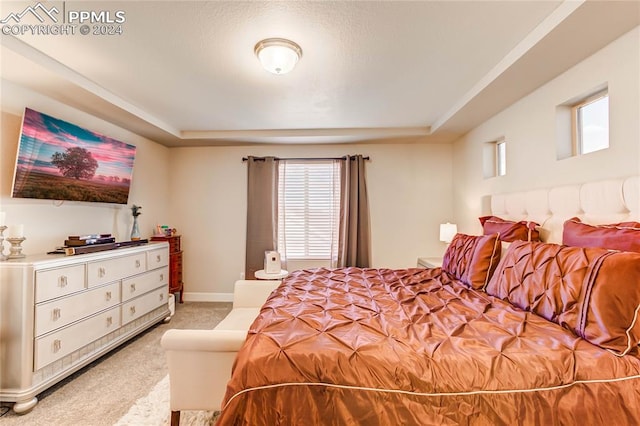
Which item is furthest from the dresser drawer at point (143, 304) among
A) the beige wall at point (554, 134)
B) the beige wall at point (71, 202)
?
the beige wall at point (554, 134)

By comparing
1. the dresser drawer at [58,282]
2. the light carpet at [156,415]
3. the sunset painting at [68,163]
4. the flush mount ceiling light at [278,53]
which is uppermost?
the flush mount ceiling light at [278,53]

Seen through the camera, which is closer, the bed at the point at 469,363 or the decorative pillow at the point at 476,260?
the bed at the point at 469,363

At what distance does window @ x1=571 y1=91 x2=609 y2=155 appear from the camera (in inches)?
82.1

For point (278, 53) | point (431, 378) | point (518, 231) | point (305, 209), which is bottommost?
point (431, 378)

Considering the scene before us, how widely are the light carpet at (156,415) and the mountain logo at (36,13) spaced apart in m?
2.52

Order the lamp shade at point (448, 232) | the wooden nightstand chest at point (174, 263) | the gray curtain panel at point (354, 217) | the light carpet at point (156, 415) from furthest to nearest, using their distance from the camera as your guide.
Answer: the gray curtain panel at point (354, 217) < the wooden nightstand chest at point (174, 263) < the lamp shade at point (448, 232) < the light carpet at point (156, 415)

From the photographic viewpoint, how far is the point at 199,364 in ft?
5.52

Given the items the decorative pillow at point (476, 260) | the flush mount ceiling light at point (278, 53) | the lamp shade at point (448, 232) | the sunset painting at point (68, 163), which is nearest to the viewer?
the flush mount ceiling light at point (278, 53)

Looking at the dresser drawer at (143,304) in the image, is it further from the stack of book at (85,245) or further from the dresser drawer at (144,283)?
the stack of book at (85,245)

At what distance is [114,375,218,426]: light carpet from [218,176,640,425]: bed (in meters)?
0.96

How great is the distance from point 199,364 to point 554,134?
3008mm

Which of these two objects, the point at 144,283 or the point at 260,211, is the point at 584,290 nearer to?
the point at 144,283

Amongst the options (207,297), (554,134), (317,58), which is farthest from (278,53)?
(207,297)

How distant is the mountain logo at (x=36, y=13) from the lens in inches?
68.6
